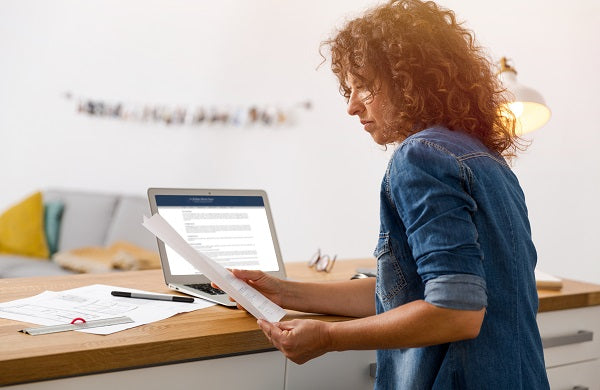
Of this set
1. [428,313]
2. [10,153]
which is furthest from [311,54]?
[428,313]

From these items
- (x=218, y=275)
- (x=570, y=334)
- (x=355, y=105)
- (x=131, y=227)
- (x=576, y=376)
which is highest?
(x=355, y=105)

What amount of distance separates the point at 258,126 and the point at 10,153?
183 cm

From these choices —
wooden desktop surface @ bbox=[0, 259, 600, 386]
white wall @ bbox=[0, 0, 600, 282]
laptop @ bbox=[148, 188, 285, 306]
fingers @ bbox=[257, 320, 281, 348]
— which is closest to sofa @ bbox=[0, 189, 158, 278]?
white wall @ bbox=[0, 0, 600, 282]

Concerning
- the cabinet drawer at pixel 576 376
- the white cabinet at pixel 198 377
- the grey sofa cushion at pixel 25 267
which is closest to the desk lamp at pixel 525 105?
the cabinet drawer at pixel 576 376

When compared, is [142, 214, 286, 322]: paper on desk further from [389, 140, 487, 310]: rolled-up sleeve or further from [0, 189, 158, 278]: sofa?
[0, 189, 158, 278]: sofa

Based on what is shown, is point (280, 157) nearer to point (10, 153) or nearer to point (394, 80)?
point (10, 153)

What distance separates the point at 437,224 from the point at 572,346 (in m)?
1.02

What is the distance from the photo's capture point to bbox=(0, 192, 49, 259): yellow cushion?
3961mm

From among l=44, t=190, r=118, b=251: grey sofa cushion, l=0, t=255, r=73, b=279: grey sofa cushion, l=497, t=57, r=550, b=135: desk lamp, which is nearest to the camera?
l=497, t=57, r=550, b=135: desk lamp

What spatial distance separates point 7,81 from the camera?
179 inches

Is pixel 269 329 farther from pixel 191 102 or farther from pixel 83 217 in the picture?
pixel 191 102

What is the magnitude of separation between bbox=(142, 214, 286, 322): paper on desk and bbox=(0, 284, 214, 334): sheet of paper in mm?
143

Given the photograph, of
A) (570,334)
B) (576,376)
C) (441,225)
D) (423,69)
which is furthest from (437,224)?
(576,376)

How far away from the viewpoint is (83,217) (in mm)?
4191
